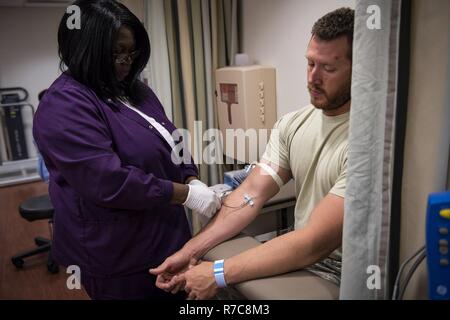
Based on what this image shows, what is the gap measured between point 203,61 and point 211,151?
62 cm

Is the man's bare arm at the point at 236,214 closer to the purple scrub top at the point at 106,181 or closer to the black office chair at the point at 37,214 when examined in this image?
the purple scrub top at the point at 106,181

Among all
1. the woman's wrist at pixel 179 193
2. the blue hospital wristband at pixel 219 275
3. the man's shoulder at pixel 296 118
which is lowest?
the blue hospital wristband at pixel 219 275

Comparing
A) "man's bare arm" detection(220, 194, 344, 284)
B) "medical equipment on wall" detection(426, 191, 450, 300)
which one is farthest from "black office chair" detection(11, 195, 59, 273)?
"medical equipment on wall" detection(426, 191, 450, 300)

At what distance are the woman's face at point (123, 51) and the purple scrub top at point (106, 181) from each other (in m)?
0.12

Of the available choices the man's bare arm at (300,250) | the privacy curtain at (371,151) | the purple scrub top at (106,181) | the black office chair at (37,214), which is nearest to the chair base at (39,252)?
the black office chair at (37,214)

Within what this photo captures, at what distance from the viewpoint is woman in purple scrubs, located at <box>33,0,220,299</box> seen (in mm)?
984

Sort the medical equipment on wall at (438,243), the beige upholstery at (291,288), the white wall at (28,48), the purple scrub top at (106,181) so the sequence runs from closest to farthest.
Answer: the medical equipment on wall at (438,243), the beige upholstery at (291,288), the purple scrub top at (106,181), the white wall at (28,48)

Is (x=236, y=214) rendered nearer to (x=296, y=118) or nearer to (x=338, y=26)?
(x=296, y=118)

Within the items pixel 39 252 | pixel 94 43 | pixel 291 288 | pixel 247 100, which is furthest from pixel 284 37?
pixel 39 252

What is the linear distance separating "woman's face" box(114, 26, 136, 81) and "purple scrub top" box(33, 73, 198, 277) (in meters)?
0.12

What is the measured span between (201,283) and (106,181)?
397 millimetres

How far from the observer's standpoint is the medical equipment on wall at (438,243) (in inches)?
22.2

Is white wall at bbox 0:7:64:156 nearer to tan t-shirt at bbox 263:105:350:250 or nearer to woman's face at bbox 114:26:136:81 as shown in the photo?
woman's face at bbox 114:26:136:81

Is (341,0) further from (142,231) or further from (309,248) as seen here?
(142,231)
